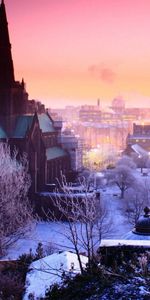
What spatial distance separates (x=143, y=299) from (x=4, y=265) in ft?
37.3

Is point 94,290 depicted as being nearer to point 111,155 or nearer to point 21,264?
point 21,264

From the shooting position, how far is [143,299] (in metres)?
8.80

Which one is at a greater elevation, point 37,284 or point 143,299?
point 143,299

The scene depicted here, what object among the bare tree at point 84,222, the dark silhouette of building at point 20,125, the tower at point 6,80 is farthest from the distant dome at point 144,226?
the tower at point 6,80

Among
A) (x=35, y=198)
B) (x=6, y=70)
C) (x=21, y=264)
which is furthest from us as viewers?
(x=6, y=70)

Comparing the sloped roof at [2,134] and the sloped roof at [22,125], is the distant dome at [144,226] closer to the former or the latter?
the sloped roof at [2,134]

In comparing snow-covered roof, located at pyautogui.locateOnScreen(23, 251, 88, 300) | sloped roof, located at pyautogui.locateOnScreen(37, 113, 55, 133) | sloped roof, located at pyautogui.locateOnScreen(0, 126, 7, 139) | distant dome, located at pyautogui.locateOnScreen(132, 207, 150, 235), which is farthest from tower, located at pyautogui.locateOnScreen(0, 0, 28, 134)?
distant dome, located at pyautogui.locateOnScreen(132, 207, 150, 235)

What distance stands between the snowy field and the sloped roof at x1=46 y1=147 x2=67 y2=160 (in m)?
6.36

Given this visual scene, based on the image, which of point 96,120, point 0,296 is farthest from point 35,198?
point 96,120

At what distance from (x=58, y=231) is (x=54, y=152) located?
19332 millimetres

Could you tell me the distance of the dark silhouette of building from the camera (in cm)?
4253

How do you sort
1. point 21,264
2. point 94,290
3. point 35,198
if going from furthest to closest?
point 35,198
point 21,264
point 94,290

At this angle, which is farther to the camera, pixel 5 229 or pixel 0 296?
pixel 5 229

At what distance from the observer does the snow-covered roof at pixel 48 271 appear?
14.3m
